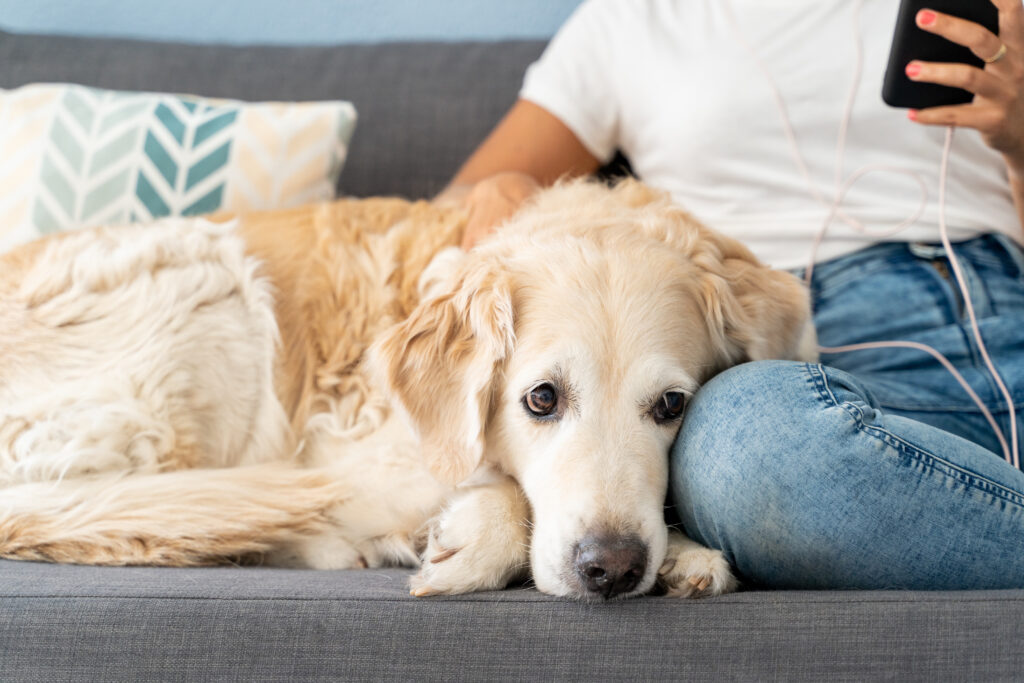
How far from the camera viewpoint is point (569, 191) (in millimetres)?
1716

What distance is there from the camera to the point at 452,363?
1.41 meters

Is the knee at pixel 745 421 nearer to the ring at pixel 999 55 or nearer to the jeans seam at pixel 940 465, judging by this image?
the jeans seam at pixel 940 465

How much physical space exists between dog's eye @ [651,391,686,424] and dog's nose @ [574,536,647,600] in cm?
26

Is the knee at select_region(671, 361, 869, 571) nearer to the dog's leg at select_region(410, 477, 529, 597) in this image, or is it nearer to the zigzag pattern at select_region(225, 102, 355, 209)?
the dog's leg at select_region(410, 477, 529, 597)

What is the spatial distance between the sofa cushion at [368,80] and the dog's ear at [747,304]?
4.05 ft

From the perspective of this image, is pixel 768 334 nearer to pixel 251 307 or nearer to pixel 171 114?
pixel 251 307

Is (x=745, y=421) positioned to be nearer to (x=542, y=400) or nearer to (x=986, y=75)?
(x=542, y=400)

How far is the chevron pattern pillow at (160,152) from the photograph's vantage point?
2.14 m

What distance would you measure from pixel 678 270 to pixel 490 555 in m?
0.61

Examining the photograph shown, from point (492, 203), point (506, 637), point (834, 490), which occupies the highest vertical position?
point (492, 203)

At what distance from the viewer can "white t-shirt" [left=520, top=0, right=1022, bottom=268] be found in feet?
6.27

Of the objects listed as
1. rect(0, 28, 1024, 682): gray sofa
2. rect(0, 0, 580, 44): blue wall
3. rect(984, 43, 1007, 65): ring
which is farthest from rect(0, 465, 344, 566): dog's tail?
rect(0, 0, 580, 44): blue wall

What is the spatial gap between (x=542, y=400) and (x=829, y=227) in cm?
107

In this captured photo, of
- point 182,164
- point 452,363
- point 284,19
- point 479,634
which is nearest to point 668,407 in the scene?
point 452,363
